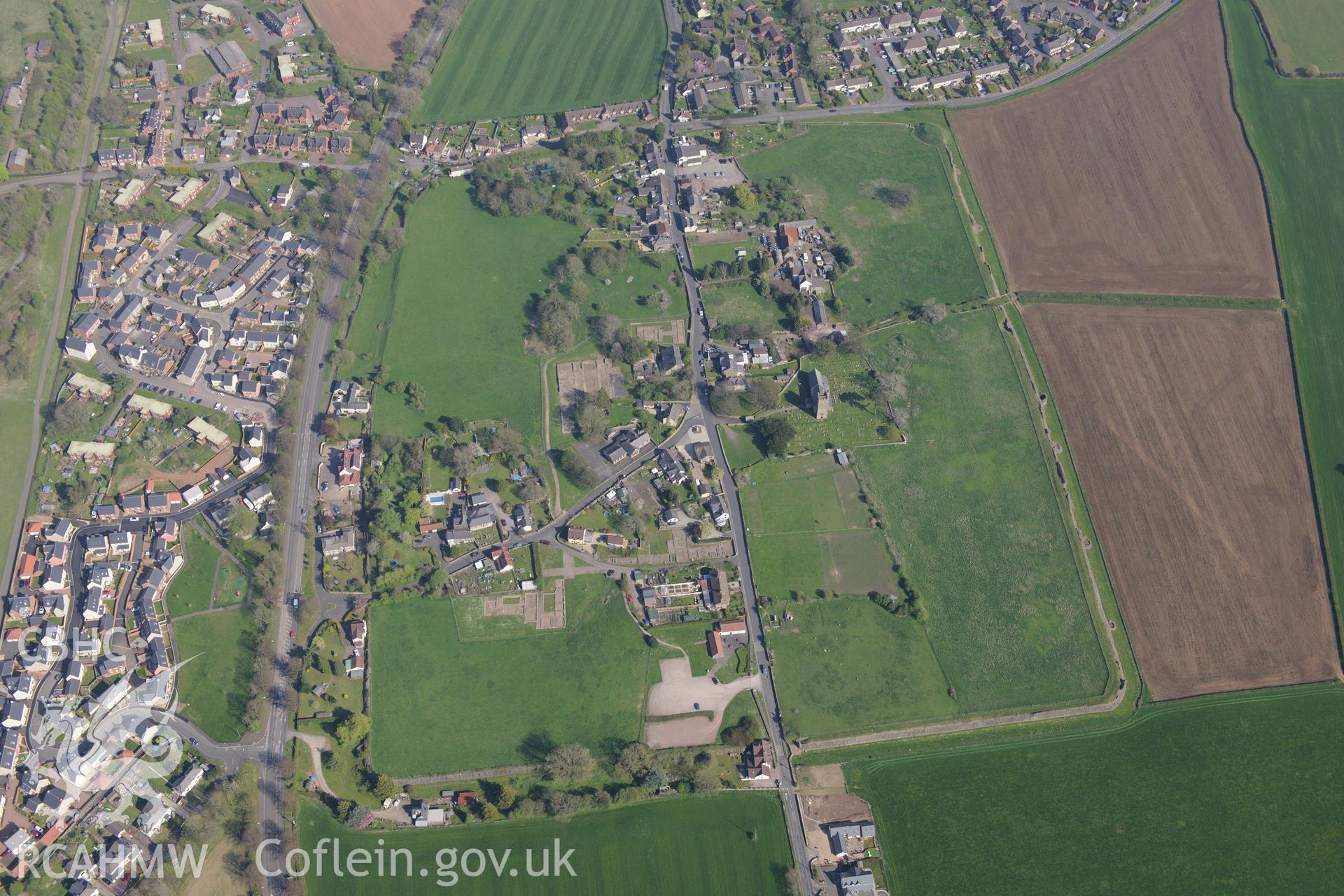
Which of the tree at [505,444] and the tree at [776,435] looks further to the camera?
the tree at [505,444]

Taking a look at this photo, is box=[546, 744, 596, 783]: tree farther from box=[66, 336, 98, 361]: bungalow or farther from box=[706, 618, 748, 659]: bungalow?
box=[66, 336, 98, 361]: bungalow

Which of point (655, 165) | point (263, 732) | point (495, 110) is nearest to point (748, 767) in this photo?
point (263, 732)

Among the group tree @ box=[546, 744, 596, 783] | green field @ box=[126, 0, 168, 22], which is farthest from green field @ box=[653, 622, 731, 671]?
green field @ box=[126, 0, 168, 22]

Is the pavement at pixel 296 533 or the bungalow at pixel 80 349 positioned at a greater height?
the bungalow at pixel 80 349

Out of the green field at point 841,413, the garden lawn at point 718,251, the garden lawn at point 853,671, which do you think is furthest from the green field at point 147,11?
the garden lawn at point 853,671

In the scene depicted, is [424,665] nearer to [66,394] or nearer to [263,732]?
[263,732]

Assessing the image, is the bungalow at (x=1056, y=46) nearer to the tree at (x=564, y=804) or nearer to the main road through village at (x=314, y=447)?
the main road through village at (x=314, y=447)
